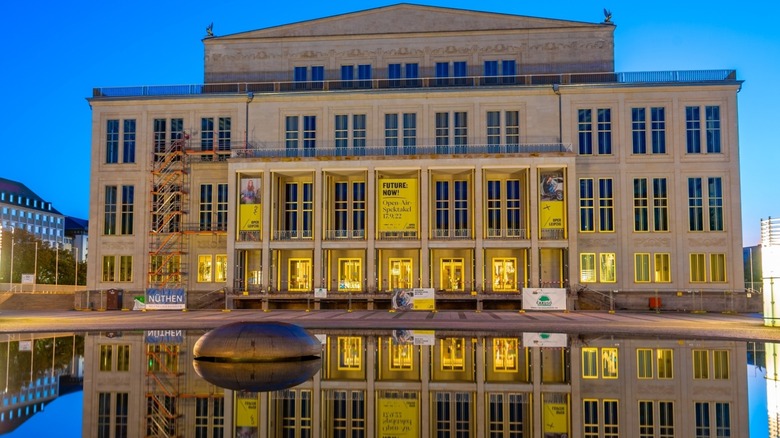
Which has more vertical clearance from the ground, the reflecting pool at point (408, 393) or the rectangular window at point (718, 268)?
the rectangular window at point (718, 268)

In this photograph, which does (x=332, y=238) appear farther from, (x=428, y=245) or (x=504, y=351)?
(x=504, y=351)

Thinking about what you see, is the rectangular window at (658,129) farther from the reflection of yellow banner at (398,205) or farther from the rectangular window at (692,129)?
the reflection of yellow banner at (398,205)

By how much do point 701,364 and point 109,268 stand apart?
4802cm

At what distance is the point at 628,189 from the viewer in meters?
Answer: 54.2

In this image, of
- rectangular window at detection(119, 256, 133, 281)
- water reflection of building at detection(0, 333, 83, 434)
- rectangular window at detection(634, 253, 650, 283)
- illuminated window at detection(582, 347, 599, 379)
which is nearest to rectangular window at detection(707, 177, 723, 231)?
rectangular window at detection(634, 253, 650, 283)

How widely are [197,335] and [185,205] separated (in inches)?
1243

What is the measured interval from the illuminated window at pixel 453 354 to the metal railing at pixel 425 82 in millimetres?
34190

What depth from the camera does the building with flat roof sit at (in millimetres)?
52281

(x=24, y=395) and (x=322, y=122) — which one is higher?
(x=322, y=122)

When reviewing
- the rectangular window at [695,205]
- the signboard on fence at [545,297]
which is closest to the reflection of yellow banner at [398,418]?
the signboard on fence at [545,297]

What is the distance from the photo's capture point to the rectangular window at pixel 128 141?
192 feet

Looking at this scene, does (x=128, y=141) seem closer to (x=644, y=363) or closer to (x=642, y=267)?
(x=642, y=267)

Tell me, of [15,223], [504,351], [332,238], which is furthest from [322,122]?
[15,223]

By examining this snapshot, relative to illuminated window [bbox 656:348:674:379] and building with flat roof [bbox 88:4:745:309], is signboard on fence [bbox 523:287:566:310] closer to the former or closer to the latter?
building with flat roof [bbox 88:4:745:309]
